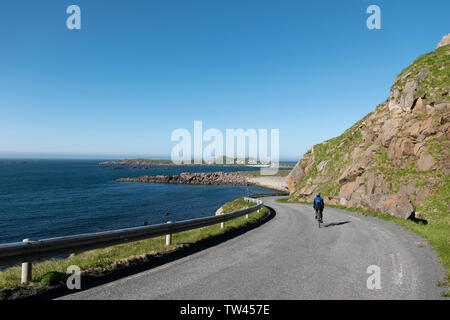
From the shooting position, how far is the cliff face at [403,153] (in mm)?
18531

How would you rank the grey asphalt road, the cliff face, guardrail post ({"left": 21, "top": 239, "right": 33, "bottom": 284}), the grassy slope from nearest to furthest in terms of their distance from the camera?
1. the grey asphalt road
2. guardrail post ({"left": 21, "top": 239, "right": 33, "bottom": 284})
3. the grassy slope
4. the cliff face

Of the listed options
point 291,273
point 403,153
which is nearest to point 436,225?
point 403,153

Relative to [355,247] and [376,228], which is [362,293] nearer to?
[355,247]

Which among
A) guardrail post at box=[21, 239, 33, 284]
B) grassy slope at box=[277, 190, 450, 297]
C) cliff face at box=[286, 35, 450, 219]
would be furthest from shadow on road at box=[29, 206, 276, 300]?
cliff face at box=[286, 35, 450, 219]

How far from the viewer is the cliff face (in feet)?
60.8

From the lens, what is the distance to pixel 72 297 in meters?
5.13

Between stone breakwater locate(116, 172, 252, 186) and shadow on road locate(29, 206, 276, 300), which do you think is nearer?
shadow on road locate(29, 206, 276, 300)

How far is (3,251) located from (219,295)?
4.61m

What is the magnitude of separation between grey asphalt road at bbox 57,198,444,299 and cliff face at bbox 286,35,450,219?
9.57 meters

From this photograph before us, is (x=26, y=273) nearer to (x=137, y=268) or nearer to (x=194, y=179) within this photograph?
(x=137, y=268)

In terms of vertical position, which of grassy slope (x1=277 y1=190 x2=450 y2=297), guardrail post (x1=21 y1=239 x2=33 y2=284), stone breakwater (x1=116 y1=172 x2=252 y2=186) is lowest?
stone breakwater (x1=116 y1=172 x2=252 y2=186)

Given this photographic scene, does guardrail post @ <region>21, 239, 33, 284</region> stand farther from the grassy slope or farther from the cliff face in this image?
the cliff face

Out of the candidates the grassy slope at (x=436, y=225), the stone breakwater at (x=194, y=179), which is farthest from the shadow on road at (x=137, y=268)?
→ the stone breakwater at (x=194, y=179)
